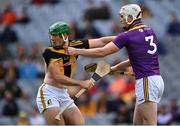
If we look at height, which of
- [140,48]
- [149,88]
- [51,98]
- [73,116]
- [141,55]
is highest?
[140,48]

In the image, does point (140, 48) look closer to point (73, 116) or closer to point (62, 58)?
point (62, 58)

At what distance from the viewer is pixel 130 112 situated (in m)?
19.0

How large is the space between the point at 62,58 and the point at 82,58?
9.36 metres

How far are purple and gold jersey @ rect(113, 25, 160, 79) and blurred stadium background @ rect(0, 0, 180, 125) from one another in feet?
21.3

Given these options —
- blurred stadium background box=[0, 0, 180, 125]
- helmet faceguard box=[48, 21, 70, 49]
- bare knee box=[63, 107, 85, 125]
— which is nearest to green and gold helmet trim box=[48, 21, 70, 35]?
helmet faceguard box=[48, 21, 70, 49]

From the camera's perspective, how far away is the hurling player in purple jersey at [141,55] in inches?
474

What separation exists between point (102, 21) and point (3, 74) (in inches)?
137

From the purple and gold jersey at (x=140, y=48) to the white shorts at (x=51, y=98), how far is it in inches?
50.6

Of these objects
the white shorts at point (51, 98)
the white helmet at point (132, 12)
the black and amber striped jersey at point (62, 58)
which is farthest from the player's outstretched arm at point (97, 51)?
the white shorts at point (51, 98)

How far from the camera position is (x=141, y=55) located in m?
12.1

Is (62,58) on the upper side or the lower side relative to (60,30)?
lower

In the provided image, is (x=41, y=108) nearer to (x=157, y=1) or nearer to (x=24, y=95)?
(x=24, y=95)

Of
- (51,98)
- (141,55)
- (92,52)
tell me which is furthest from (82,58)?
(141,55)

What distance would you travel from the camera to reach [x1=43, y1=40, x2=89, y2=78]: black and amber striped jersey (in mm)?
12484
